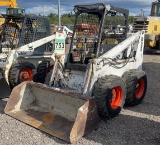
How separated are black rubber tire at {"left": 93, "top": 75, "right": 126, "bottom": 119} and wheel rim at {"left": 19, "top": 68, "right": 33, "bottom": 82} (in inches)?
105

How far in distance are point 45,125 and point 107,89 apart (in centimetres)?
130

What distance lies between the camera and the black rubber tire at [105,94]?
4836mm

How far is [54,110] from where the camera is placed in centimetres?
532

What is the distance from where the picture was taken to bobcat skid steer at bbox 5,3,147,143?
4.82m

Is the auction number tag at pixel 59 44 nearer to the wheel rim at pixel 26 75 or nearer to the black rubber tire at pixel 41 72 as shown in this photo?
the black rubber tire at pixel 41 72

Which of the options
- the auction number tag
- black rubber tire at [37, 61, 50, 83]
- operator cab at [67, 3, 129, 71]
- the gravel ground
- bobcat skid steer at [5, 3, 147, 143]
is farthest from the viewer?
the auction number tag

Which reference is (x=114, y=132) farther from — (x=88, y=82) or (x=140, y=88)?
(x=140, y=88)

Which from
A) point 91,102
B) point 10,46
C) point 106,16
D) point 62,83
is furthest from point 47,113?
point 10,46

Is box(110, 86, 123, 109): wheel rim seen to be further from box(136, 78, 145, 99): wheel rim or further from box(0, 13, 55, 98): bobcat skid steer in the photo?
box(0, 13, 55, 98): bobcat skid steer

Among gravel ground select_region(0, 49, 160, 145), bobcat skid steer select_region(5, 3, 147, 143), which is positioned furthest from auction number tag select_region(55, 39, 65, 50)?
gravel ground select_region(0, 49, 160, 145)

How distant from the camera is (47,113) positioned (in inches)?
208

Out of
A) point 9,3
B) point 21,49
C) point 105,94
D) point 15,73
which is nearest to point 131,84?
point 105,94

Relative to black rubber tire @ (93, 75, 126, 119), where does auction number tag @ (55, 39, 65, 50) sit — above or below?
above

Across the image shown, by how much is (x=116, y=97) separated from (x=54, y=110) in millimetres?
1279
